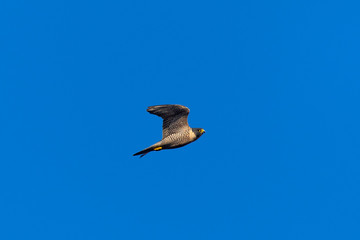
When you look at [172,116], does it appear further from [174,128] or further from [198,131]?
[198,131]

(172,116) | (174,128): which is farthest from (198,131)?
(172,116)

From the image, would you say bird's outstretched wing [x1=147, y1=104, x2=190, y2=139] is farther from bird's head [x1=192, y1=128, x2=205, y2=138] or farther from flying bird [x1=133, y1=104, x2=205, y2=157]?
bird's head [x1=192, y1=128, x2=205, y2=138]

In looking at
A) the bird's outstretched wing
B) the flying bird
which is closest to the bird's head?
the flying bird

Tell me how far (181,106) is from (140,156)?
3.13m

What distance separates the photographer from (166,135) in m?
23.7

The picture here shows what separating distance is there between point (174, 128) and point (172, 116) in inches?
24.7

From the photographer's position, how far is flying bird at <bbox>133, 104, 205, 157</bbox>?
23047 millimetres

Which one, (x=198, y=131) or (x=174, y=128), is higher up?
(x=174, y=128)

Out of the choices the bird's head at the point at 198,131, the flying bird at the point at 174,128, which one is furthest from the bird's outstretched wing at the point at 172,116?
the bird's head at the point at 198,131

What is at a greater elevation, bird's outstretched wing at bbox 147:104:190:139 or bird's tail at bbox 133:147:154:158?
bird's outstretched wing at bbox 147:104:190:139

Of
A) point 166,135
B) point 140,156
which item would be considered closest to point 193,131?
point 166,135

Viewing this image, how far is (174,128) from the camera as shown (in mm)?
23688

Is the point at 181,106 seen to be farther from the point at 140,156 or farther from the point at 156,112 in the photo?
the point at 140,156

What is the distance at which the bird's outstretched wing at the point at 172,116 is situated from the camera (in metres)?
23.0
